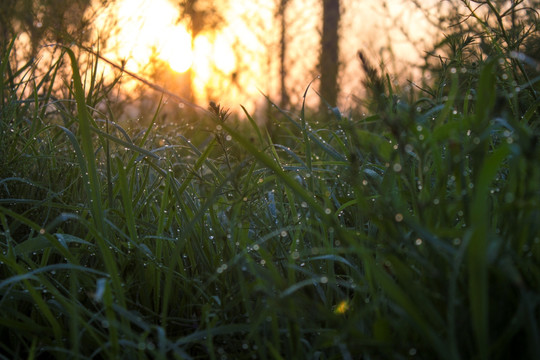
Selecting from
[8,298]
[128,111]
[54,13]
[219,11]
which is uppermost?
[219,11]

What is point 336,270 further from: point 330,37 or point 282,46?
point 282,46

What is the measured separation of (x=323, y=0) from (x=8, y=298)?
731cm

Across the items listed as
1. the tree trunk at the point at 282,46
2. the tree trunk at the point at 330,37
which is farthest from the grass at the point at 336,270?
the tree trunk at the point at 282,46

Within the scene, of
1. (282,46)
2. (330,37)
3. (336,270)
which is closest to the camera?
(336,270)

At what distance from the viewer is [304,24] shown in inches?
304

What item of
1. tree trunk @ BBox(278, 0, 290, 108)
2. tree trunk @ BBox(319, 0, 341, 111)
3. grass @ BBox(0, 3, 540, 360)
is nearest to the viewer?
grass @ BBox(0, 3, 540, 360)

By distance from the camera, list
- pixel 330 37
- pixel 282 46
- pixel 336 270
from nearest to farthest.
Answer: pixel 336 270 → pixel 330 37 → pixel 282 46

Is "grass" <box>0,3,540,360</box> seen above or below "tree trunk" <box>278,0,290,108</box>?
below

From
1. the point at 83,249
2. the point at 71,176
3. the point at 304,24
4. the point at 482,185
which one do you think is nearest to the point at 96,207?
the point at 83,249

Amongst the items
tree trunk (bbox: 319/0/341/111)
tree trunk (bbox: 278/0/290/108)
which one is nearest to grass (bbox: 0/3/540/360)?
tree trunk (bbox: 319/0/341/111)

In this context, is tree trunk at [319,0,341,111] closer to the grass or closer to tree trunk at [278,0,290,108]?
tree trunk at [278,0,290,108]

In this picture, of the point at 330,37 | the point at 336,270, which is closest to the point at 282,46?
the point at 330,37

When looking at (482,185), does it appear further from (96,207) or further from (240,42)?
(240,42)

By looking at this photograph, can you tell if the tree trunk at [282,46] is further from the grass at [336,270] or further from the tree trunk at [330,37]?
the grass at [336,270]
